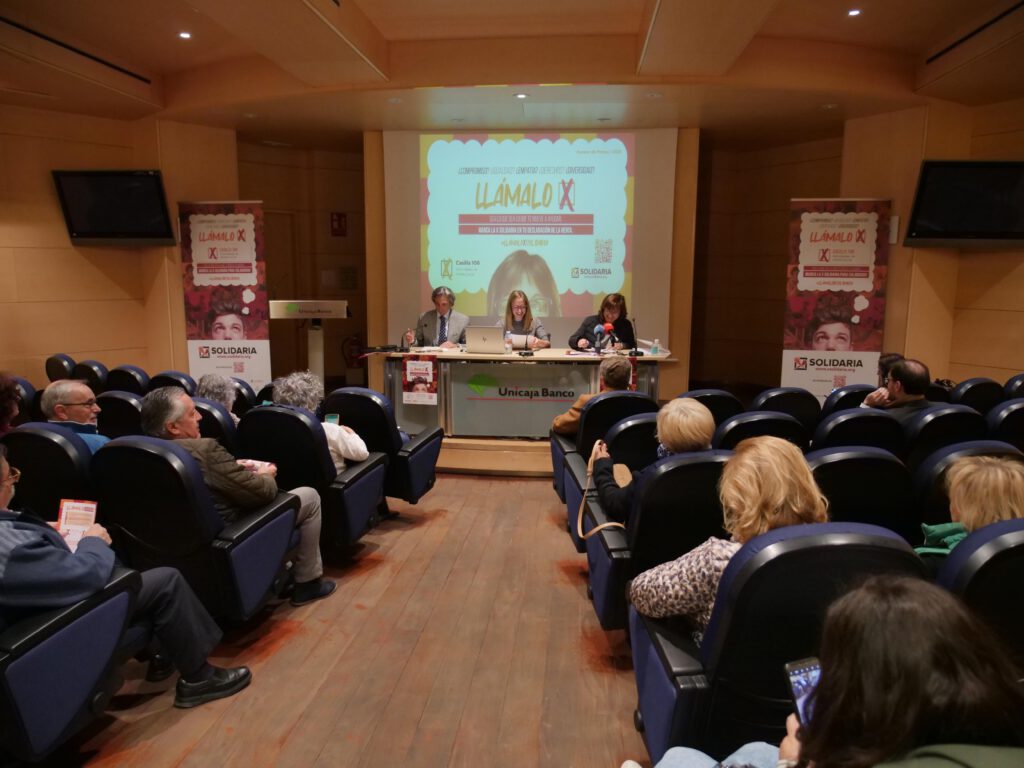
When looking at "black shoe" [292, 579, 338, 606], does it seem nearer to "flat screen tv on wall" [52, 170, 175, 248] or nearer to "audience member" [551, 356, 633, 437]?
"audience member" [551, 356, 633, 437]

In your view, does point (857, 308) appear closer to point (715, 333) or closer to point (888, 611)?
point (715, 333)

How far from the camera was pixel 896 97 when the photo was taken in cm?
555

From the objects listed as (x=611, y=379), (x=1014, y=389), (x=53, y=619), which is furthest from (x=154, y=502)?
(x=1014, y=389)

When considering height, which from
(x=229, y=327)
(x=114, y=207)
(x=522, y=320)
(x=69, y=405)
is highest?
(x=114, y=207)

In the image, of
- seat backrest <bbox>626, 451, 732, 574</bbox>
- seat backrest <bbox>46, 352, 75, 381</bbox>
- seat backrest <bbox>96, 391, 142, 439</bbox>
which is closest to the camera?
seat backrest <bbox>626, 451, 732, 574</bbox>

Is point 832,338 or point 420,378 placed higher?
point 832,338

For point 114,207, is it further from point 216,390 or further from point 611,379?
point 611,379

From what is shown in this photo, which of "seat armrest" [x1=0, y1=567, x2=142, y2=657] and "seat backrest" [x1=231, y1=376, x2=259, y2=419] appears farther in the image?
"seat backrest" [x1=231, y1=376, x2=259, y2=419]

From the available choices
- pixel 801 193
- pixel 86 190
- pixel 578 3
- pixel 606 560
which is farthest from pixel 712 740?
pixel 801 193

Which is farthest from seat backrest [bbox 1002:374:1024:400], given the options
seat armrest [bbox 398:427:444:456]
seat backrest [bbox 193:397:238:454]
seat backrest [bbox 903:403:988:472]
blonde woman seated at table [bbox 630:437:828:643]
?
seat backrest [bbox 193:397:238:454]

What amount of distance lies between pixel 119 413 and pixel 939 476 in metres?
3.69

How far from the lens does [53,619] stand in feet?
5.74

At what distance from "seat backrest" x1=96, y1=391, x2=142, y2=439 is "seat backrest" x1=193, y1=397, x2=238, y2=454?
0.59 metres

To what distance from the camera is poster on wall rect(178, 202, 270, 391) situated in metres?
6.68
